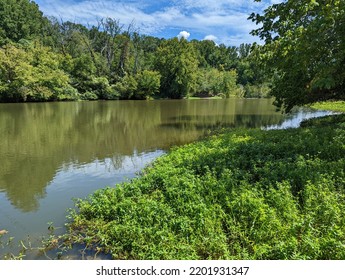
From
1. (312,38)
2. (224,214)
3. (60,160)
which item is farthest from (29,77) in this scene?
(224,214)

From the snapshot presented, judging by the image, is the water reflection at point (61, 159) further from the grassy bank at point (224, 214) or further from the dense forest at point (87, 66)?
the dense forest at point (87, 66)

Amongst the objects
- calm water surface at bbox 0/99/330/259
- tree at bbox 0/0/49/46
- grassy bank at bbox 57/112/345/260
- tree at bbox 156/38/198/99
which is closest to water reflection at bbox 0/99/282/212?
calm water surface at bbox 0/99/330/259

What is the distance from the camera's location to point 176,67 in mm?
71625

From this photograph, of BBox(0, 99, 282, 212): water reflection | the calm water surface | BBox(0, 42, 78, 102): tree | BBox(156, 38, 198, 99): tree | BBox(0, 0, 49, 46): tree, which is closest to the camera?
the calm water surface

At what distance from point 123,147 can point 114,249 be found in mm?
11146

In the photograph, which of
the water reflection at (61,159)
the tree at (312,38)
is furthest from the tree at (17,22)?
the tree at (312,38)

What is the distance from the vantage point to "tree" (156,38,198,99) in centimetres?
7138

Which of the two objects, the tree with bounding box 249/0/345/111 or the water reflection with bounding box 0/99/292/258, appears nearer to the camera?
the tree with bounding box 249/0/345/111

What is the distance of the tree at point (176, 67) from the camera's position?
71.4m

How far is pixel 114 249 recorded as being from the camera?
5668mm

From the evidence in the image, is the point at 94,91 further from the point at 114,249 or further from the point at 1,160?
the point at 114,249

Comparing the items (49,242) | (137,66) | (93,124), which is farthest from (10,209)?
(137,66)

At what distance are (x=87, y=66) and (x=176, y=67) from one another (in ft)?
69.8

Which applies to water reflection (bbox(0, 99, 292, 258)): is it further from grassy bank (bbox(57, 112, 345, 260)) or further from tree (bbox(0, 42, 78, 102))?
tree (bbox(0, 42, 78, 102))
